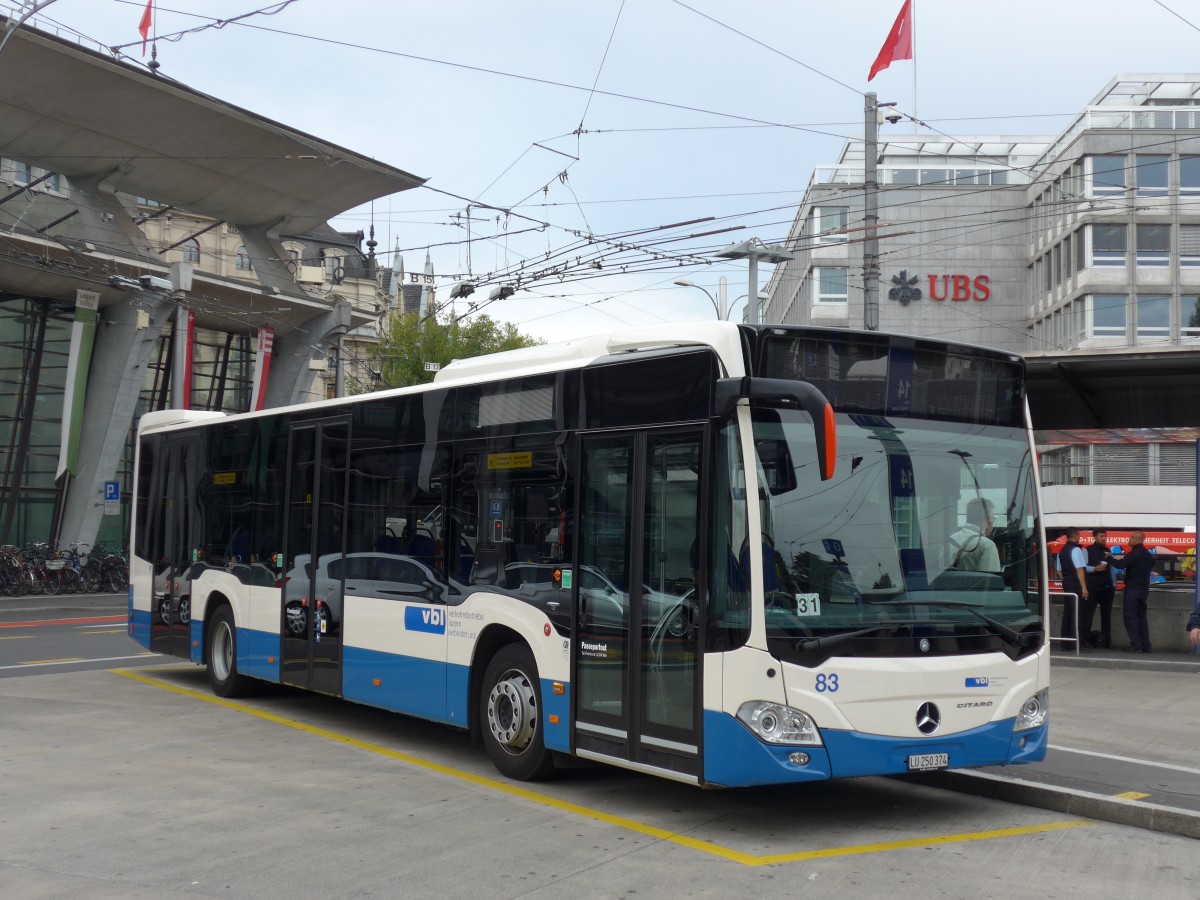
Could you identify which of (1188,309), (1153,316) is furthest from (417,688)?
(1188,309)

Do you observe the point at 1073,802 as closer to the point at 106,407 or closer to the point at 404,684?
the point at 404,684

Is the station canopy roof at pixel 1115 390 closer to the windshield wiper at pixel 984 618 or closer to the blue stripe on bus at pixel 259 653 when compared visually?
the windshield wiper at pixel 984 618

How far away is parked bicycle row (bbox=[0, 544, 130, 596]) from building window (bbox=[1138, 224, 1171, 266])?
3925cm

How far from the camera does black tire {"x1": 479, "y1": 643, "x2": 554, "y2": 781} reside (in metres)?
8.88

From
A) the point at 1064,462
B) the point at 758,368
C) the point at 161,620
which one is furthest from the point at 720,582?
the point at 1064,462

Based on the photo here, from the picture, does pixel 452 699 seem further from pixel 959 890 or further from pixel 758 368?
pixel 959 890

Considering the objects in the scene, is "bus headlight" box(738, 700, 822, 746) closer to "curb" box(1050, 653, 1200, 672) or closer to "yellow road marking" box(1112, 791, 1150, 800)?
"yellow road marking" box(1112, 791, 1150, 800)

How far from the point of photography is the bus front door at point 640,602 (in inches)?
301

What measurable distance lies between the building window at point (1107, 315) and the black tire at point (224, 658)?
148 ft

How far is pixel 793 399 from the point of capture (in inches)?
291

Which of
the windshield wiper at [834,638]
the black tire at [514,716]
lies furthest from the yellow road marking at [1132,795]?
the black tire at [514,716]

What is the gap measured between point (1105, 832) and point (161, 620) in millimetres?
11017

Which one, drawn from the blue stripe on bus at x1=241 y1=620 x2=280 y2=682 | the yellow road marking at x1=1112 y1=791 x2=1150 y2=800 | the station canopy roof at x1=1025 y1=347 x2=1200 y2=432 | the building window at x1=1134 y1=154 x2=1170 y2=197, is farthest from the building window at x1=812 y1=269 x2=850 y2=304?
the yellow road marking at x1=1112 y1=791 x2=1150 y2=800

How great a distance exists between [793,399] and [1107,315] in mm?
49162
